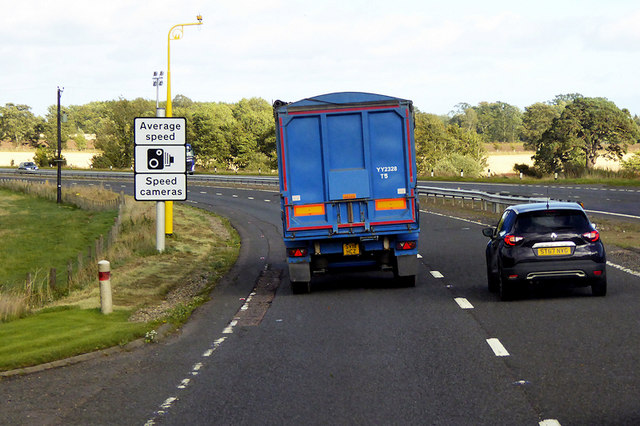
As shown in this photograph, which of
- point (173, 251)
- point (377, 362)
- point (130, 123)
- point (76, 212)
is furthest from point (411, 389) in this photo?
point (130, 123)

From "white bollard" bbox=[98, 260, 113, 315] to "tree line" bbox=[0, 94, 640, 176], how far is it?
49279 millimetres

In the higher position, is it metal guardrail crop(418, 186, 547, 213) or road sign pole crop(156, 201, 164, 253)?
metal guardrail crop(418, 186, 547, 213)

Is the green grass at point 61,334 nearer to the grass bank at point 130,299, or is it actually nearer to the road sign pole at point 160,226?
the grass bank at point 130,299

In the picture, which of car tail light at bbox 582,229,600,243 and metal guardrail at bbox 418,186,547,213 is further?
metal guardrail at bbox 418,186,547,213

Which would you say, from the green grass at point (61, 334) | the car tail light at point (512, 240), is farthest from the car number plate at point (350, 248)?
the green grass at point (61, 334)

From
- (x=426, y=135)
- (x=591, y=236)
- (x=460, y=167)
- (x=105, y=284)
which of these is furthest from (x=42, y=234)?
(x=426, y=135)

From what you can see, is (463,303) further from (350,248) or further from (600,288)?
(350,248)

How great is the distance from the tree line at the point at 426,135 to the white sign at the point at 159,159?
41.3 metres

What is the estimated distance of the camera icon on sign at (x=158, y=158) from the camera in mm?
20875

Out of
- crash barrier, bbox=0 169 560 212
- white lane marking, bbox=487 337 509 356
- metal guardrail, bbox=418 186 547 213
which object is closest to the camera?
white lane marking, bbox=487 337 509 356

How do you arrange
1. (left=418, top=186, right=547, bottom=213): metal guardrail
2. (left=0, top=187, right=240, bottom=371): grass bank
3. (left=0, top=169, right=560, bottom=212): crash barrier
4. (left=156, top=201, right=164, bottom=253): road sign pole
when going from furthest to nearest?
(left=0, top=169, right=560, bottom=212): crash barrier, (left=418, top=186, right=547, bottom=213): metal guardrail, (left=156, top=201, right=164, bottom=253): road sign pole, (left=0, top=187, right=240, bottom=371): grass bank

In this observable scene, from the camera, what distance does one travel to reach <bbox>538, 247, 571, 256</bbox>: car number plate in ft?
42.1

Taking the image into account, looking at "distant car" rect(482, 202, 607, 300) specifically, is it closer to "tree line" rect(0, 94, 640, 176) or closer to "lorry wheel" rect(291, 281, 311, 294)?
"lorry wheel" rect(291, 281, 311, 294)

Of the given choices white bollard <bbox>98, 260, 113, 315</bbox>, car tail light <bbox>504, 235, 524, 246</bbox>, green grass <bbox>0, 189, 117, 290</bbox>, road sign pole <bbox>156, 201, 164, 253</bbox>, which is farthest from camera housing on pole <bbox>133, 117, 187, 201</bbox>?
car tail light <bbox>504, 235, 524, 246</bbox>
